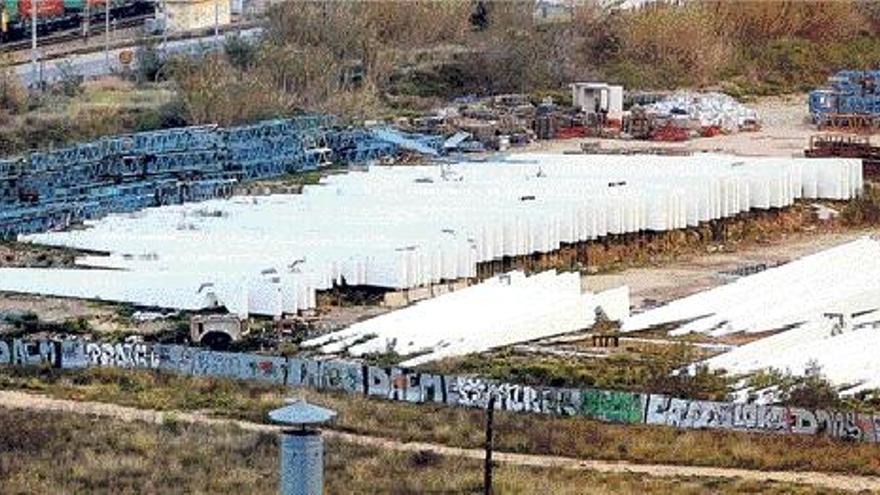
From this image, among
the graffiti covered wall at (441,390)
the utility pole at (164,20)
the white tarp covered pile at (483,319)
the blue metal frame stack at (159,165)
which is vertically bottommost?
the graffiti covered wall at (441,390)

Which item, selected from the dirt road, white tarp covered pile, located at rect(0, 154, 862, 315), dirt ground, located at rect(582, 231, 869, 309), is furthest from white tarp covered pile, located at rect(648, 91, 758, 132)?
the dirt road

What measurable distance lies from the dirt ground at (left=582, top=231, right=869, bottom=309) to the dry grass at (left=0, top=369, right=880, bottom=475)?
27.6 ft

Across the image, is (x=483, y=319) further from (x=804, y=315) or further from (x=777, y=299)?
(x=777, y=299)

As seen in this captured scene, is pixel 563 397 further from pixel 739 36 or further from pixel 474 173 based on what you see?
pixel 739 36

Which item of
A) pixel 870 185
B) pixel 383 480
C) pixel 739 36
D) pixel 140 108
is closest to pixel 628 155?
pixel 870 185

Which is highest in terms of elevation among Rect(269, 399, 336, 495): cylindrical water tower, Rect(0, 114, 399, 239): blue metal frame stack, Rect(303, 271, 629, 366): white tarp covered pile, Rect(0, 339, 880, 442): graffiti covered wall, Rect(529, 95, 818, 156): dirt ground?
Rect(269, 399, 336, 495): cylindrical water tower

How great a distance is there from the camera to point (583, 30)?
67.4 metres

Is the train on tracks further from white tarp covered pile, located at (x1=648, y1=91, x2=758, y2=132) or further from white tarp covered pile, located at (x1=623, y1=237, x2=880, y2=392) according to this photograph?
white tarp covered pile, located at (x1=623, y1=237, x2=880, y2=392)

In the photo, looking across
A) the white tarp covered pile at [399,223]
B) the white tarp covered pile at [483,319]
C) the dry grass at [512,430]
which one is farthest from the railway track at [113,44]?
the dry grass at [512,430]

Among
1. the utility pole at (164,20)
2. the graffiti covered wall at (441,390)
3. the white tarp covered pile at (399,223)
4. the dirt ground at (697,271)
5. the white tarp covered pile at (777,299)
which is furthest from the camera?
the utility pole at (164,20)

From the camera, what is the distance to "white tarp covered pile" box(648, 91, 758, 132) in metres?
58.2

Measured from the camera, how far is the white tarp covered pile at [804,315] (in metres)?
32.1

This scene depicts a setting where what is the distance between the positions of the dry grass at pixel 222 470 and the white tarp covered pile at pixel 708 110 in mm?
30024

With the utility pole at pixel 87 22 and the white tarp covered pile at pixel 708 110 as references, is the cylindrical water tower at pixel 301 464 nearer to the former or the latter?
the white tarp covered pile at pixel 708 110
